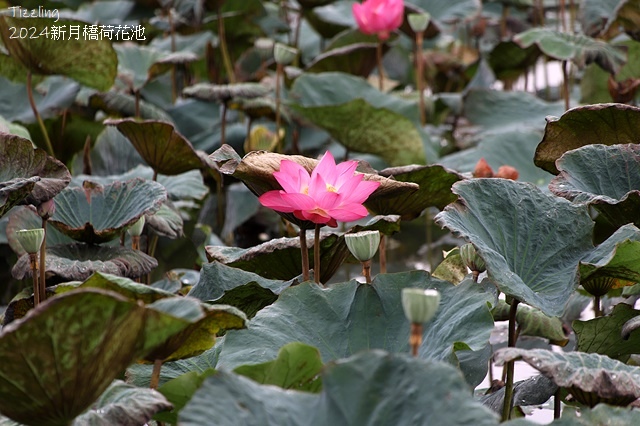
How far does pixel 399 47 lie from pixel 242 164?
290 centimetres

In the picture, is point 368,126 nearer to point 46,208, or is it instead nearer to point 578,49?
point 578,49

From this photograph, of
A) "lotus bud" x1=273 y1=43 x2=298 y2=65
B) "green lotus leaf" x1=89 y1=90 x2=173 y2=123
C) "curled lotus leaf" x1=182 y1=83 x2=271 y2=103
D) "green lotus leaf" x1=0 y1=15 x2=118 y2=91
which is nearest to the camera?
"green lotus leaf" x1=0 y1=15 x2=118 y2=91

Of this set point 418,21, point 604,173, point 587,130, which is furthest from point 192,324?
point 418,21

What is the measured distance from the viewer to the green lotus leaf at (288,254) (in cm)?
138

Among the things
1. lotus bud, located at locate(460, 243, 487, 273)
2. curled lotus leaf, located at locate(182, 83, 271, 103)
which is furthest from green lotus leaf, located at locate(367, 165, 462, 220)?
curled lotus leaf, located at locate(182, 83, 271, 103)

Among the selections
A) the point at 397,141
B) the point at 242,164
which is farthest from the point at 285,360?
the point at 397,141

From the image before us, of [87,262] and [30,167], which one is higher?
[30,167]

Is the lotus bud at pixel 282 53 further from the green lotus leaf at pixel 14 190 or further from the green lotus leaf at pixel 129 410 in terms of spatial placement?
the green lotus leaf at pixel 129 410

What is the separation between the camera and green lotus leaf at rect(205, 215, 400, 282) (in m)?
1.38

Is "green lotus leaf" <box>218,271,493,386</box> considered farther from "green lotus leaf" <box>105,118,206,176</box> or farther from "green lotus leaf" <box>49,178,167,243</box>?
"green lotus leaf" <box>105,118,206,176</box>

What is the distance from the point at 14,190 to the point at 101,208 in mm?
361

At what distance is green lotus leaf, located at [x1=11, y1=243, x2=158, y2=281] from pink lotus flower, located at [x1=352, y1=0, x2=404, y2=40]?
152 centimetres

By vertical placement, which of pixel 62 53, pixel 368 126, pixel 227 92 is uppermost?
pixel 62 53

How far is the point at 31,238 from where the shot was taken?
1.13 m
